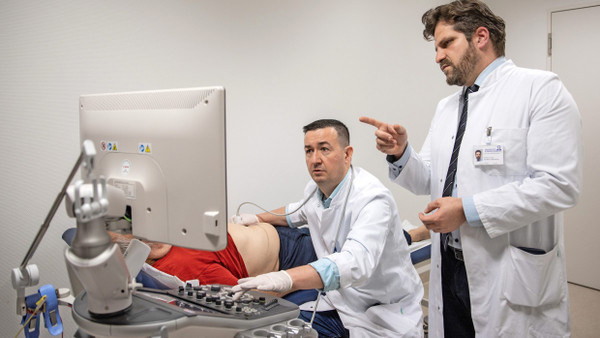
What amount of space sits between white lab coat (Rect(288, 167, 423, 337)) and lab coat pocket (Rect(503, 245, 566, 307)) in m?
0.43

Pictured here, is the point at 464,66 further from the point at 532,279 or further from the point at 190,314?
the point at 190,314

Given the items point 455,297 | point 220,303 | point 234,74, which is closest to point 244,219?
point 234,74

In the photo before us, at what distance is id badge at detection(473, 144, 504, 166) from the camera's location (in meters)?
1.46

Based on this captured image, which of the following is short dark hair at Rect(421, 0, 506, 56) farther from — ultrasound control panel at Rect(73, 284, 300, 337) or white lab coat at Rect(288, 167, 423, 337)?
ultrasound control panel at Rect(73, 284, 300, 337)

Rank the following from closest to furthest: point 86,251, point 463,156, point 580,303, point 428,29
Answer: point 86,251 → point 463,156 → point 428,29 → point 580,303

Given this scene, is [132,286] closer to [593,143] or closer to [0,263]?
[0,263]

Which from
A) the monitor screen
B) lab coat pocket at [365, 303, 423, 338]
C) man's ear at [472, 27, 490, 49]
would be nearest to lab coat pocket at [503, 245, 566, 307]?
lab coat pocket at [365, 303, 423, 338]

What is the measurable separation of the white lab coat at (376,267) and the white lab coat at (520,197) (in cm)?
30

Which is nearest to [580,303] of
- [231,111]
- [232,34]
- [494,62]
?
[494,62]

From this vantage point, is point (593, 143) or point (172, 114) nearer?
point (172, 114)

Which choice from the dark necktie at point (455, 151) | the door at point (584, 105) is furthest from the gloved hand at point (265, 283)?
the door at point (584, 105)

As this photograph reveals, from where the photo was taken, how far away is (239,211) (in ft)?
8.48

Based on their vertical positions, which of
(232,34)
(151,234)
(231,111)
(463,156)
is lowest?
(151,234)

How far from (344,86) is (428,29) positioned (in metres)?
1.35
